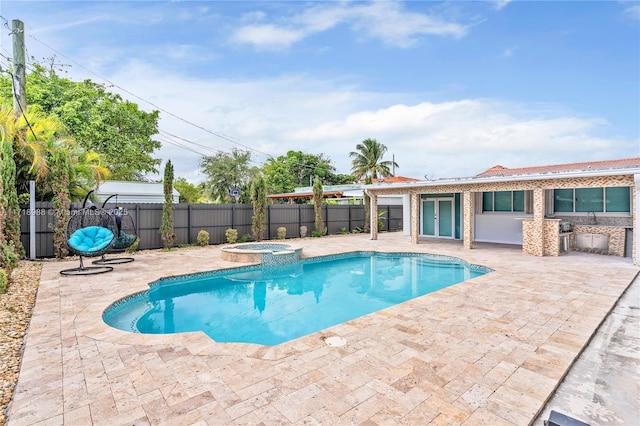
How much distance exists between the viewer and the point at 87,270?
8336mm

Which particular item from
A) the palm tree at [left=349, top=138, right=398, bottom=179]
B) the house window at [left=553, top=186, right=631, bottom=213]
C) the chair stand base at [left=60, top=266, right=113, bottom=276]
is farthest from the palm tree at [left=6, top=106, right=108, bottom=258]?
the palm tree at [left=349, top=138, right=398, bottom=179]

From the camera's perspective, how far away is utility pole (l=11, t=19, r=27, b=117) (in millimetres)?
9891

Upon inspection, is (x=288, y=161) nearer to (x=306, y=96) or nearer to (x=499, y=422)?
(x=306, y=96)

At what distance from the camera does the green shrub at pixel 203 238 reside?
1340 centimetres

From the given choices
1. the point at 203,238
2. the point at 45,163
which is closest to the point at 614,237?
the point at 203,238

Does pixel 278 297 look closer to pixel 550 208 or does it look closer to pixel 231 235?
pixel 231 235

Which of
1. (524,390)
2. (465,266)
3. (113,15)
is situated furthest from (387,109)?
(524,390)

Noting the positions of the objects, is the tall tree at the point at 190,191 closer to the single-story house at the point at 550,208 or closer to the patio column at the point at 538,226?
the single-story house at the point at 550,208

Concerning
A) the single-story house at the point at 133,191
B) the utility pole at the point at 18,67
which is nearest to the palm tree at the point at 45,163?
the utility pole at the point at 18,67

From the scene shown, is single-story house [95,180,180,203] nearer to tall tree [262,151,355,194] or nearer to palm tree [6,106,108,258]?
palm tree [6,106,108,258]

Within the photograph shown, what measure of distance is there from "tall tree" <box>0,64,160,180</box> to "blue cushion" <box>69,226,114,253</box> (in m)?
11.1

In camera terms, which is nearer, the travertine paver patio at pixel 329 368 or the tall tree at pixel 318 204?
the travertine paver patio at pixel 329 368

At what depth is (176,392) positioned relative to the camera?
9.14ft

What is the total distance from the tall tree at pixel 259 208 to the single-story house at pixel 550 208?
185 inches
